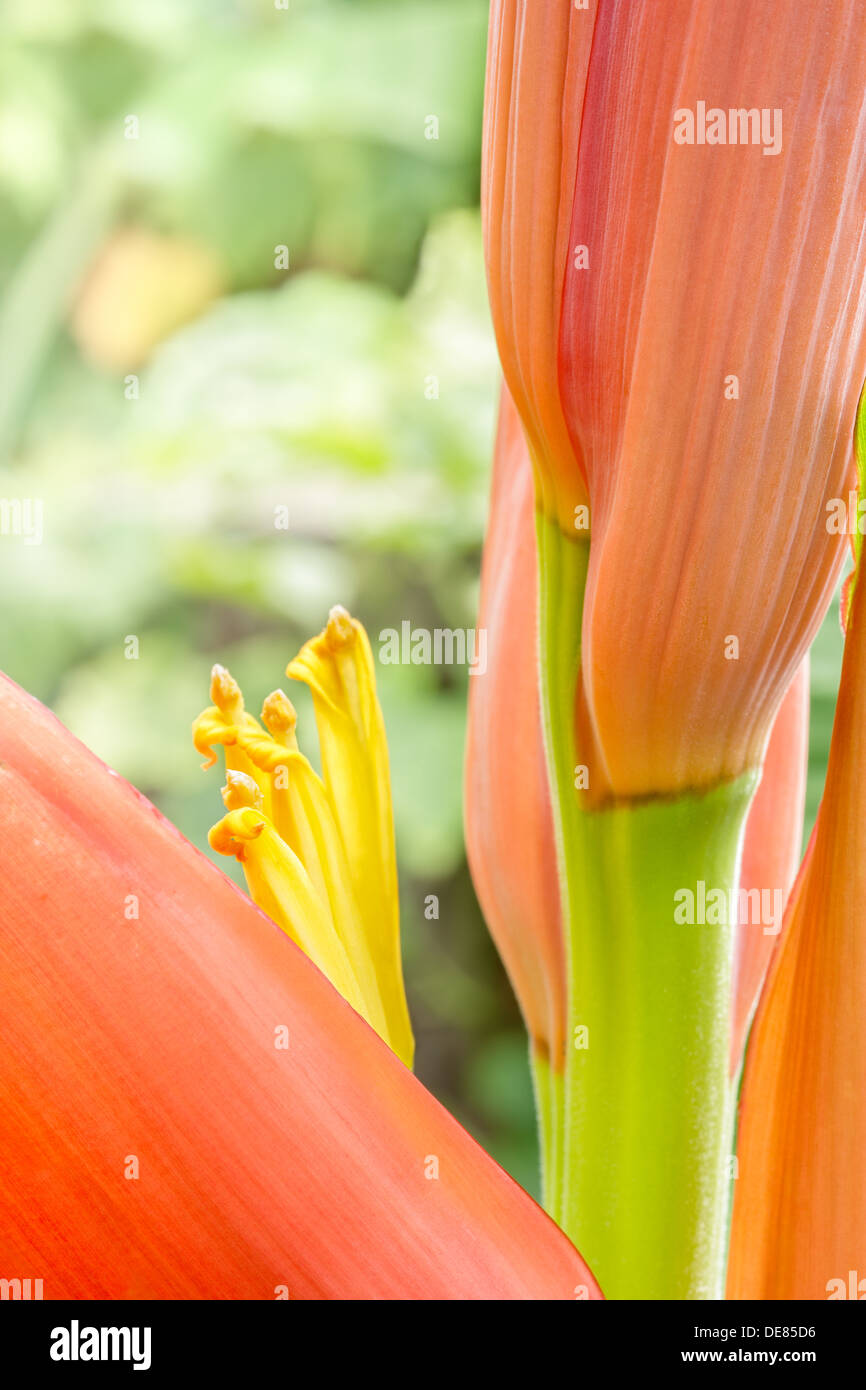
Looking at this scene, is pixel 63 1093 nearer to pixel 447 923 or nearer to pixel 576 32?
pixel 576 32

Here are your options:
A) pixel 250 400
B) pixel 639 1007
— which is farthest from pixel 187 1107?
pixel 250 400

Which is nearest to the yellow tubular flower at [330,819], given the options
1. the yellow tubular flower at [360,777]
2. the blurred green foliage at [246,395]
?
the yellow tubular flower at [360,777]

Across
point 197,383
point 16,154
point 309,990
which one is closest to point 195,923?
point 309,990

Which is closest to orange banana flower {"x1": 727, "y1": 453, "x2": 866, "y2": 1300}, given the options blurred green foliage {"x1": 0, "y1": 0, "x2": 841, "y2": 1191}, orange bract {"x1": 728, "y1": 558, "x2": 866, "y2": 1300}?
orange bract {"x1": 728, "y1": 558, "x2": 866, "y2": 1300}

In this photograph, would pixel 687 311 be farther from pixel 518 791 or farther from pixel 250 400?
pixel 250 400

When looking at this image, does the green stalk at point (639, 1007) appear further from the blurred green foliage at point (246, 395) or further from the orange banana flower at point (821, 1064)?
the blurred green foliage at point (246, 395)
